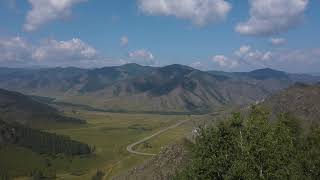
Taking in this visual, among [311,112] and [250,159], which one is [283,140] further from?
[311,112]

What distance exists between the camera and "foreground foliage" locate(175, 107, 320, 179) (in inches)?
1880

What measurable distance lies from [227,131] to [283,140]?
620 centimetres

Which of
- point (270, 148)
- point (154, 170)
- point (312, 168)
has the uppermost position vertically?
point (270, 148)

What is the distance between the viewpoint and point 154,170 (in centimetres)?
13075

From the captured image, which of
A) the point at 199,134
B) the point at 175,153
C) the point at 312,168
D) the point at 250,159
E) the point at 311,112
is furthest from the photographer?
the point at 311,112

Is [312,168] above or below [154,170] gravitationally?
above

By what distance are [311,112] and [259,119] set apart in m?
134

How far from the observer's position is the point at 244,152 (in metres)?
47.8

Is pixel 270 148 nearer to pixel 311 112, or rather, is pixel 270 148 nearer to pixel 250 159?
pixel 250 159

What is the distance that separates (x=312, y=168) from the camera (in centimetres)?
6209

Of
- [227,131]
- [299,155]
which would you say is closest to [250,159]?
[227,131]

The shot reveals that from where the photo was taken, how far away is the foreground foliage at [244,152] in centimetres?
4775

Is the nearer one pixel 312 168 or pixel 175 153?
pixel 312 168

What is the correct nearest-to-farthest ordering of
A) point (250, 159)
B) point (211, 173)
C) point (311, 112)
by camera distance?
point (250, 159)
point (211, 173)
point (311, 112)
